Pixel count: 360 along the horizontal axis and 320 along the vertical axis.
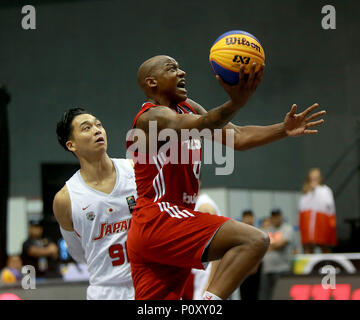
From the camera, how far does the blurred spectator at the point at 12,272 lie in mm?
8816

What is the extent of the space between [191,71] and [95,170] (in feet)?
20.5

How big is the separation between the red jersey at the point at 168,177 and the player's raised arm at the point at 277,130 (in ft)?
1.16

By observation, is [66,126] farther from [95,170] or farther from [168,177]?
[168,177]

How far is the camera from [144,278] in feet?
12.5

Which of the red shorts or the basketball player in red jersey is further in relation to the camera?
the red shorts

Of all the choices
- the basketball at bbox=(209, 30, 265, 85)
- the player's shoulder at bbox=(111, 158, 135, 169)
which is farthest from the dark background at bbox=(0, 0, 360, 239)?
the basketball at bbox=(209, 30, 265, 85)

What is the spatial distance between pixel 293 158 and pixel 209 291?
8.92 m

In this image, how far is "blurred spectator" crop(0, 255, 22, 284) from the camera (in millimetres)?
8816

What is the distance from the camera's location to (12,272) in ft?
29.9

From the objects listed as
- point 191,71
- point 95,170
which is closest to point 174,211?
point 95,170

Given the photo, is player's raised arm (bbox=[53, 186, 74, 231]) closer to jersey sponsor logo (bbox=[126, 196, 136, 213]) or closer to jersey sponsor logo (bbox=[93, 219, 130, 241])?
jersey sponsor logo (bbox=[93, 219, 130, 241])

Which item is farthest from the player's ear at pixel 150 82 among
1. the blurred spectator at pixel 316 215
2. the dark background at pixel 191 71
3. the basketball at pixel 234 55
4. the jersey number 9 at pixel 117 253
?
the dark background at pixel 191 71

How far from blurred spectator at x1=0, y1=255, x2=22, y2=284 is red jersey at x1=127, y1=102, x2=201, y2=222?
217 inches
